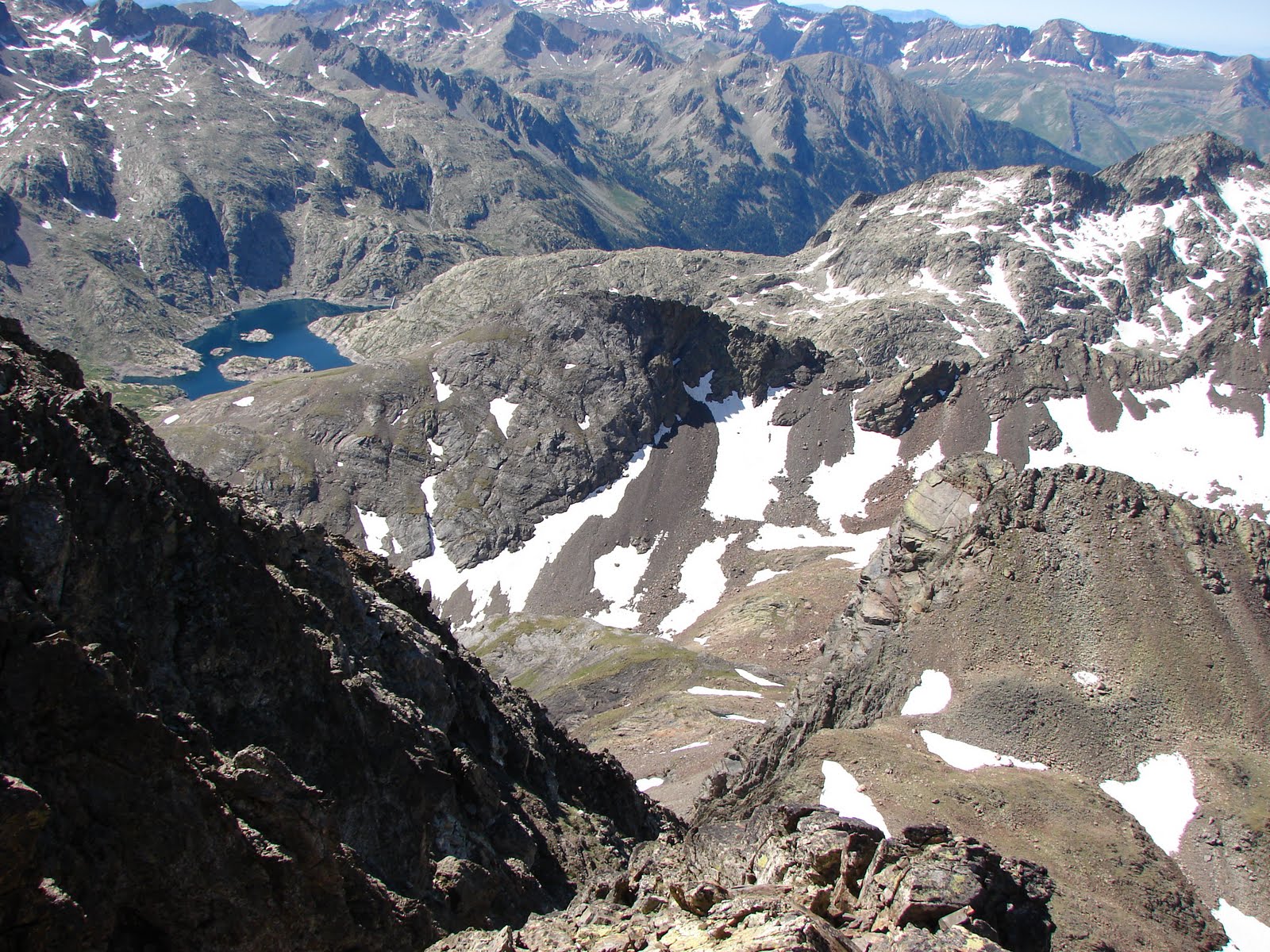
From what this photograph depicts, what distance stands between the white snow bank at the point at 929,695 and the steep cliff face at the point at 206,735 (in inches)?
781

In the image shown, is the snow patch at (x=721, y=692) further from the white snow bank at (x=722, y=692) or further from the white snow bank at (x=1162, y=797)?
the white snow bank at (x=1162, y=797)

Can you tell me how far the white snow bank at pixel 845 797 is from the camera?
33562mm

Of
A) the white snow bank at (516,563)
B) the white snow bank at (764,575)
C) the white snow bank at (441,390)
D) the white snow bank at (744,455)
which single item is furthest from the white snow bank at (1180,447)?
the white snow bank at (441,390)

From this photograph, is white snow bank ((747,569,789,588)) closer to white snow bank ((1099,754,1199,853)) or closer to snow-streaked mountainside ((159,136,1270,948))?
snow-streaked mountainside ((159,136,1270,948))

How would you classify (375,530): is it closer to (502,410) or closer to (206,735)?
(502,410)

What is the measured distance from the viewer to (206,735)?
18.3 m

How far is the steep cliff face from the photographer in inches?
596

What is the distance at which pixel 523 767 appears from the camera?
3953 centimetres

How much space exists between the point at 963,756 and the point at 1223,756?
41.0 ft

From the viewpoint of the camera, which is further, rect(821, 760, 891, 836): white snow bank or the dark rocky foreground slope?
rect(821, 760, 891, 836): white snow bank

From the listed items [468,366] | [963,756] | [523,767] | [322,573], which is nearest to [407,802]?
[322,573]

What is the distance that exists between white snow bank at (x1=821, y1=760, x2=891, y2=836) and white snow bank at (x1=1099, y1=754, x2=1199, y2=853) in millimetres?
12549

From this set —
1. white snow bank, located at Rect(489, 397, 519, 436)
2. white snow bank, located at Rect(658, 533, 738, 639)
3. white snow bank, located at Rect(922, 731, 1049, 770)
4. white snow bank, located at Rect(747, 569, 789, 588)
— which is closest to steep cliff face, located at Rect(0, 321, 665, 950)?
white snow bank, located at Rect(922, 731, 1049, 770)

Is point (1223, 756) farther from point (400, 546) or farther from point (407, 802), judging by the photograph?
point (400, 546)
